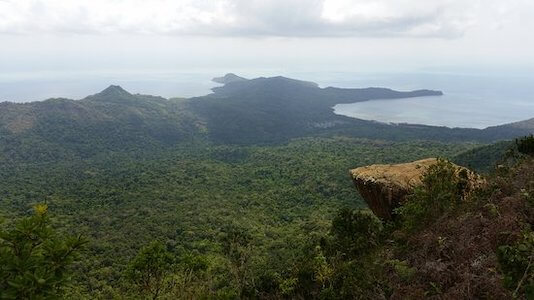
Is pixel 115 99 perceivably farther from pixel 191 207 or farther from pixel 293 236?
pixel 293 236

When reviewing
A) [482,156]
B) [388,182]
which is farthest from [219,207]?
[388,182]

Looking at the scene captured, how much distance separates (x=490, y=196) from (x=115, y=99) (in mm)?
169632

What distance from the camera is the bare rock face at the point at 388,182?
1673cm

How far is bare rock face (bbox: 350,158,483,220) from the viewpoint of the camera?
16734mm

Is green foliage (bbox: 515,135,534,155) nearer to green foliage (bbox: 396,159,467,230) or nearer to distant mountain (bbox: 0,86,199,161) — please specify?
green foliage (bbox: 396,159,467,230)

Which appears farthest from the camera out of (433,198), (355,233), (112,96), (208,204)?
(112,96)

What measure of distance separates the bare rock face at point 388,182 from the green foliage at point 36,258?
13.3 m

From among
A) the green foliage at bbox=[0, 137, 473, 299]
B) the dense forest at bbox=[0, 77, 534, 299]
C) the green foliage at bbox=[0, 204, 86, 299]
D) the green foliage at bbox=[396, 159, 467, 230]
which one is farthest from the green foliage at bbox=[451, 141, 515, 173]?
the green foliage at bbox=[0, 204, 86, 299]

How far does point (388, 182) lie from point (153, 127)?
417ft

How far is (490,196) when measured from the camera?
12.7 m

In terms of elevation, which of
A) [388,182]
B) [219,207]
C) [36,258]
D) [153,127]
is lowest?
[219,207]

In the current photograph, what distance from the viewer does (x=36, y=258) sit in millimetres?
5449

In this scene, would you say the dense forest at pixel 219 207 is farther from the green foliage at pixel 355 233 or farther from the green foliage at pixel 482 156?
the green foliage at pixel 482 156

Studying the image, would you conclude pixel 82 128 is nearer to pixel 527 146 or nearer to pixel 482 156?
pixel 482 156
